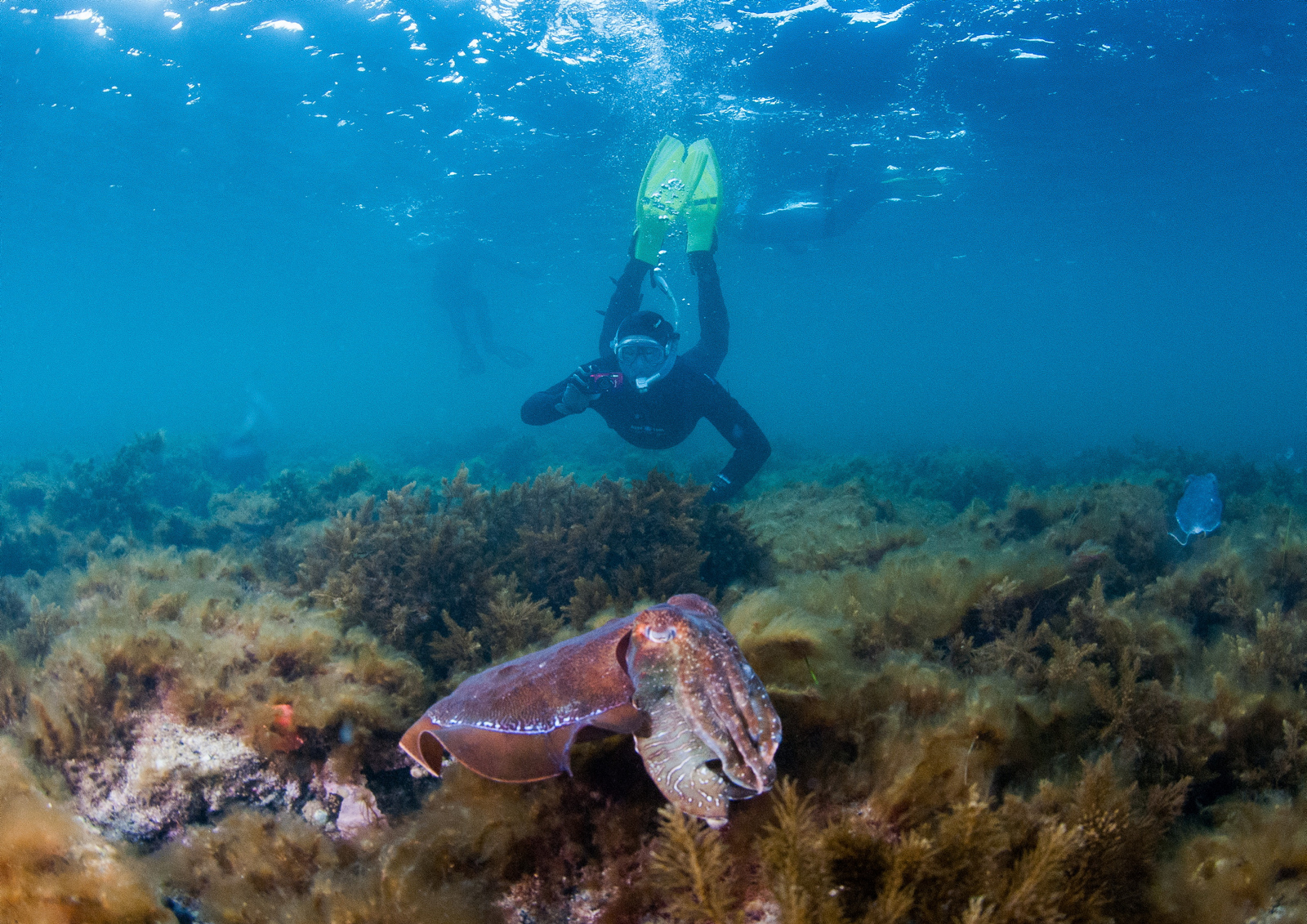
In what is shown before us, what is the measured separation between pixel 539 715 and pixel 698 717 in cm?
47

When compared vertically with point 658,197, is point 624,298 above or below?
below

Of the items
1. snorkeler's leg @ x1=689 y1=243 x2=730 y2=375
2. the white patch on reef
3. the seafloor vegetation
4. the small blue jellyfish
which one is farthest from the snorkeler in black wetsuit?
the white patch on reef

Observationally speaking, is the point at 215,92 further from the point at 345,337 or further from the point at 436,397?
the point at 345,337

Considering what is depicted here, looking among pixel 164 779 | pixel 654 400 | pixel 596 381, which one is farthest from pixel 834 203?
pixel 164 779

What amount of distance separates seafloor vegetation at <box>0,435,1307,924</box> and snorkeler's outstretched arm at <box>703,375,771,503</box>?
3.93 m

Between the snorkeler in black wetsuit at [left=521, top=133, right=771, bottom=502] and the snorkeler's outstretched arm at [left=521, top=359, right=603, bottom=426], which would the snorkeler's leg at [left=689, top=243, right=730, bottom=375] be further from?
the snorkeler's outstretched arm at [left=521, top=359, right=603, bottom=426]

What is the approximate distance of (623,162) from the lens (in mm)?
23234

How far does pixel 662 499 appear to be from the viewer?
509cm

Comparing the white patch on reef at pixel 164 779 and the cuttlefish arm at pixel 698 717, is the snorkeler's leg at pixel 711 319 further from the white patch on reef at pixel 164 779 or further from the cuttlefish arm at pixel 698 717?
the cuttlefish arm at pixel 698 717

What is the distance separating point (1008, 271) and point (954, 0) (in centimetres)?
4339

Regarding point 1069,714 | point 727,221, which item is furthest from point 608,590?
point 727,221

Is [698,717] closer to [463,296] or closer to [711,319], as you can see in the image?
[711,319]

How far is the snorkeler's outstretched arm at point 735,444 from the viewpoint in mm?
8447

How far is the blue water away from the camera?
15195 mm
